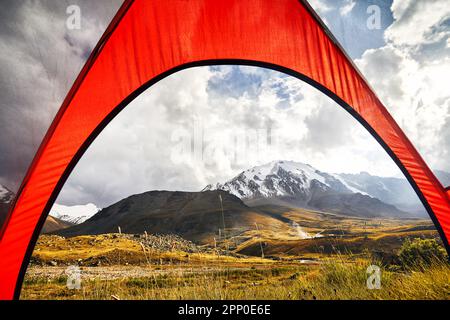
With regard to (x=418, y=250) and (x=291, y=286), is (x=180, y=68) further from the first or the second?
(x=418, y=250)

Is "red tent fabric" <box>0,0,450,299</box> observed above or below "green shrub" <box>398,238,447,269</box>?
above

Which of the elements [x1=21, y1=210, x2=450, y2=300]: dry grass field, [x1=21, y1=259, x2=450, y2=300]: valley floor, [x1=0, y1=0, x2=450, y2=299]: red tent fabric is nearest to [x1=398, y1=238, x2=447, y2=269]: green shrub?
[x1=21, y1=210, x2=450, y2=300]: dry grass field

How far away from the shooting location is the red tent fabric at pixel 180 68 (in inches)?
126

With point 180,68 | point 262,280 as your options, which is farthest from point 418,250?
point 180,68

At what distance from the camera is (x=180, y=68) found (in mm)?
3881

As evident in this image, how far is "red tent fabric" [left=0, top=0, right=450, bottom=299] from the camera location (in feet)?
10.5

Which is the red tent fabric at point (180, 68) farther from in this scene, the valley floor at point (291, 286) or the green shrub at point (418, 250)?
the green shrub at point (418, 250)

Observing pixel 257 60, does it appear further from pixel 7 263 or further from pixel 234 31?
pixel 7 263

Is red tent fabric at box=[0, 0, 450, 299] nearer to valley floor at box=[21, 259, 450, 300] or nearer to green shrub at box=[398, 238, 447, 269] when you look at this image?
valley floor at box=[21, 259, 450, 300]

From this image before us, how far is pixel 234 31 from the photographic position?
3.72 m

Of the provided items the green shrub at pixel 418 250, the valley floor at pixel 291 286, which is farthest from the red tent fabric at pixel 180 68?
the green shrub at pixel 418 250

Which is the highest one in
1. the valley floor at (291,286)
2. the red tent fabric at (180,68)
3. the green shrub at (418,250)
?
the red tent fabric at (180,68)

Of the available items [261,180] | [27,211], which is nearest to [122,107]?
[27,211]
